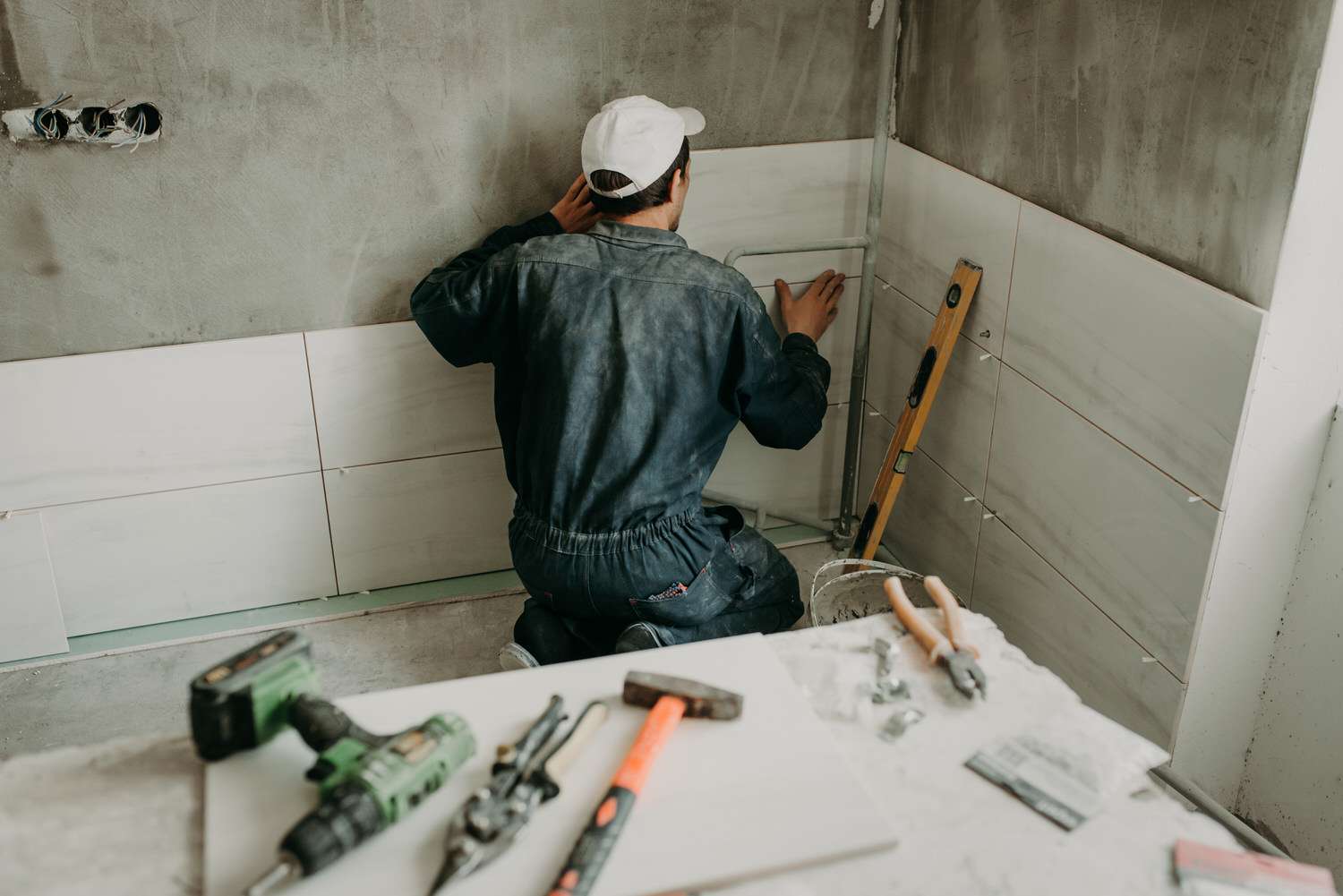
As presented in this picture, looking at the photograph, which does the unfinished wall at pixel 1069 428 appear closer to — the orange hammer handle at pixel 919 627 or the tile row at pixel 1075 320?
the tile row at pixel 1075 320

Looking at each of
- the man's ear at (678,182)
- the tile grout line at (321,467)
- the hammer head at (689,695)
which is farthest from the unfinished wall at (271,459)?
the hammer head at (689,695)

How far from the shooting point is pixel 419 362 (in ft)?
8.71

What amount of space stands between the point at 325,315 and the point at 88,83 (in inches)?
25.1

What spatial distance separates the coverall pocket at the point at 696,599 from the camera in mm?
2207

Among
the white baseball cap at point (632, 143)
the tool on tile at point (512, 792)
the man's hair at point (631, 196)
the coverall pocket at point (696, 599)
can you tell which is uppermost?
the white baseball cap at point (632, 143)

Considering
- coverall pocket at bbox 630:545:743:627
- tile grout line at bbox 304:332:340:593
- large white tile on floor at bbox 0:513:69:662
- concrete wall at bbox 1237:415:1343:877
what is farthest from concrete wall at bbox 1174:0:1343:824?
large white tile on floor at bbox 0:513:69:662

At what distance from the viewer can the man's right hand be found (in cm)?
275

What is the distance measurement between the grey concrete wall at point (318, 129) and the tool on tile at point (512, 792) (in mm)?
1516

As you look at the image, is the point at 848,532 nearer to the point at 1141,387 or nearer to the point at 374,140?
the point at 1141,387

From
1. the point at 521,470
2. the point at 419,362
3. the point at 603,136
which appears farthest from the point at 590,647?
the point at 603,136

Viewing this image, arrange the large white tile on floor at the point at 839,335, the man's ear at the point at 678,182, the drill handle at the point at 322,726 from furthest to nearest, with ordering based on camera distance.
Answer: the large white tile on floor at the point at 839,335
the man's ear at the point at 678,182
the drill handle at the point at 322,726

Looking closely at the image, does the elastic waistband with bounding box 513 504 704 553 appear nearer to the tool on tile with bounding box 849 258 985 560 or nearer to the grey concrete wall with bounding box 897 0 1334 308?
the tool on tile with bounding box 849 258 985 560

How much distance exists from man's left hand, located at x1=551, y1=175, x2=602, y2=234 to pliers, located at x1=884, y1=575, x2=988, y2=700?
124 centimetres

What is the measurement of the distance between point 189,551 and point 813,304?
1.58m
